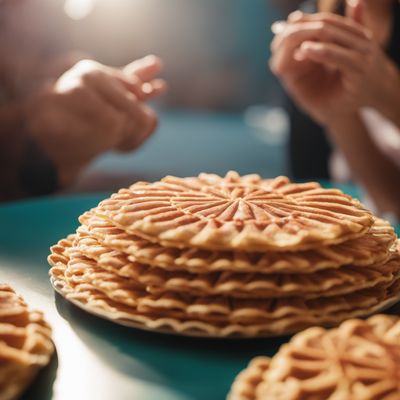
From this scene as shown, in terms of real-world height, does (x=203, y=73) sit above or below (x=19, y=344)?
below

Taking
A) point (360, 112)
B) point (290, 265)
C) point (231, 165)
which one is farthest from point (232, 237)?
point (231, 165)

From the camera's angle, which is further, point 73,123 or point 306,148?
point 306,148

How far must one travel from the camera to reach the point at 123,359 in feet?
1.74

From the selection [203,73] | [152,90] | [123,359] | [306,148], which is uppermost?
[152,90]

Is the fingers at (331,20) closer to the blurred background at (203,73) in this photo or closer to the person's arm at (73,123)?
the person's arm at (73,123)

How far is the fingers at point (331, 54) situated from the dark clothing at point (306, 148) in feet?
3.10

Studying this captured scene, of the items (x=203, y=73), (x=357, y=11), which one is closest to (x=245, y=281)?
(x=357, y=11)

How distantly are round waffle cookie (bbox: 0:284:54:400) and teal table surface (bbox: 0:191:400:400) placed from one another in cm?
2

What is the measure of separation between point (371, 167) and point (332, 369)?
1250mm

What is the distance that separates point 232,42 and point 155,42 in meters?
0.69

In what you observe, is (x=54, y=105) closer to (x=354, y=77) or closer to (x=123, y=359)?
(x=354, y=77)

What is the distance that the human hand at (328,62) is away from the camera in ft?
3.58

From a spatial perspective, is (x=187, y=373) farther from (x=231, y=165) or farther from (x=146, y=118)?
(x=231, y=165)

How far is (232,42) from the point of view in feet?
18.2
